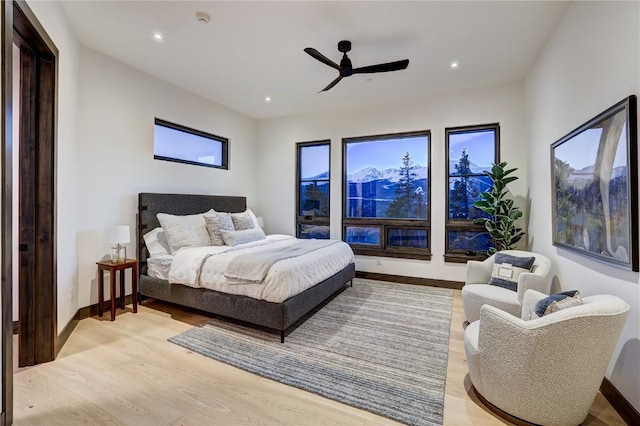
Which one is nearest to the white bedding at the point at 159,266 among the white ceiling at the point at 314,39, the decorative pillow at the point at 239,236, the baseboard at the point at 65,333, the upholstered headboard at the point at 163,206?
the upholstered headboard at the point at 163,206

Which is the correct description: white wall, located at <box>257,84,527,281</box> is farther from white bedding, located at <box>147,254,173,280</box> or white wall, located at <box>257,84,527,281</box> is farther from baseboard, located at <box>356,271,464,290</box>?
white bedding, located at <box>147,254,173,280</box>

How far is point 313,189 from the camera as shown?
19.2 ft

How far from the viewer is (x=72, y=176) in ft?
10.1

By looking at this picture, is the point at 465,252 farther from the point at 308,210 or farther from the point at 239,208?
the point at 239,208

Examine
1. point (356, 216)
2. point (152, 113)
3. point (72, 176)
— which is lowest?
point (356, 216)

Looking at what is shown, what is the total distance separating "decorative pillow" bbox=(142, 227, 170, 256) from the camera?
12.7 ft

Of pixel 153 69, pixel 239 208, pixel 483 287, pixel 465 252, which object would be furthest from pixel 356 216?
pixel 153 69

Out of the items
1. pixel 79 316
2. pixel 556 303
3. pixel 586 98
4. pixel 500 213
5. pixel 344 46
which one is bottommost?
pixel 79 316

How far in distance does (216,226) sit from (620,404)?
4.35 meters

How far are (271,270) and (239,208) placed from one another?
3.04m

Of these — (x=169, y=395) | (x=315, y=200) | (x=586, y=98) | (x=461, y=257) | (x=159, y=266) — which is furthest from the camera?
(x=315, y=200)

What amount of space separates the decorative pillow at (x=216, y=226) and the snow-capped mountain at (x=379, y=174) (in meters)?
2.46

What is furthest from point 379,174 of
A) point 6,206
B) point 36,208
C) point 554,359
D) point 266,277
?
point 6,206

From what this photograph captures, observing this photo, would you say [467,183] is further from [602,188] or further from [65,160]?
[65,160]
